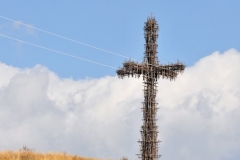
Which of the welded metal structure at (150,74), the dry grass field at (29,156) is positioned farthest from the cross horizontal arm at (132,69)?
the dry grass field at (29,156)

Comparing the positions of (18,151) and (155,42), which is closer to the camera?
(18,151)

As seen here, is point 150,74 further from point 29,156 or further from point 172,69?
point 29,156

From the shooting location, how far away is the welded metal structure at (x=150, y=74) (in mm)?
59000

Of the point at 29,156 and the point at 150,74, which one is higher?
the point at 150,74

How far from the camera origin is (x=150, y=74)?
59.9m

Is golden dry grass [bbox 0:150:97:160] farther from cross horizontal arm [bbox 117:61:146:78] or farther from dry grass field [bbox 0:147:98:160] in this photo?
cross horizontal arm [bbox 117:61:146:78]

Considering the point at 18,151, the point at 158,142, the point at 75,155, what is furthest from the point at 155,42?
the point at 18,151

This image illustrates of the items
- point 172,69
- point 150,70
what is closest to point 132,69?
point 150,70

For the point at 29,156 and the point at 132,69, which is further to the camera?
the point at 132,69

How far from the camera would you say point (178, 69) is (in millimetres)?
61188

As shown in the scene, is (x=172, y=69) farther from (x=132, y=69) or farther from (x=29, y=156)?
(x=29, y=156)

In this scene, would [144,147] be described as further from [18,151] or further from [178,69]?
[18,151]

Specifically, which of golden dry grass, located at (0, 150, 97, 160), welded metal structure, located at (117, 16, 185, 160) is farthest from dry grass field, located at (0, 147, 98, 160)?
Result: welded metal structure, located at (117, 16, 185, 160)

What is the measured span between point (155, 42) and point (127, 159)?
43.6ft
